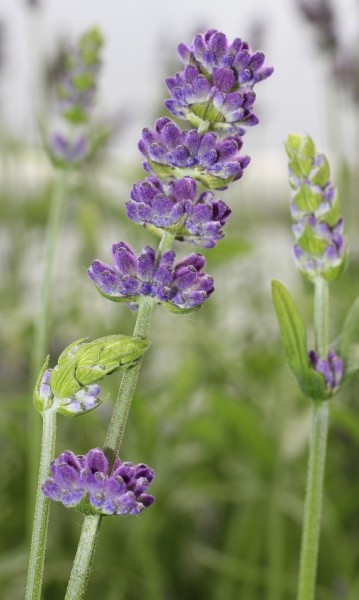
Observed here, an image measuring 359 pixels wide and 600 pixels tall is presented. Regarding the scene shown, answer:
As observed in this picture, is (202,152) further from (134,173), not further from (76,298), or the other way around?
(76,298)

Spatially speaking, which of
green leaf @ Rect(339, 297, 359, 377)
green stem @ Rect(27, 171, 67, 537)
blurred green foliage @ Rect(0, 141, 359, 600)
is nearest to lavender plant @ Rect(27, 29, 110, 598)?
green stem @ Rect(27, 171, 67, 537)

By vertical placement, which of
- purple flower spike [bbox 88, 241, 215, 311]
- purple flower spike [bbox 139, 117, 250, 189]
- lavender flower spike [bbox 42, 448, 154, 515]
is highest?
purple flower spike [bbox 139, 117, 250, 189]

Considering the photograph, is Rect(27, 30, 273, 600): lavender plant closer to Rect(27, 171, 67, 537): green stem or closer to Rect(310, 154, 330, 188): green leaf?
Rect(310, 154, 330, 188): green leaf

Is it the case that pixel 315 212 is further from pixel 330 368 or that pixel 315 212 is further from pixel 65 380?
pixel 65 380

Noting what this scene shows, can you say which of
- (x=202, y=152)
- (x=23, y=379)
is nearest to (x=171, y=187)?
(x=202, y=152)

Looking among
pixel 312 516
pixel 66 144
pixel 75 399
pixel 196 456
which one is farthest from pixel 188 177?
pixel 196 456
